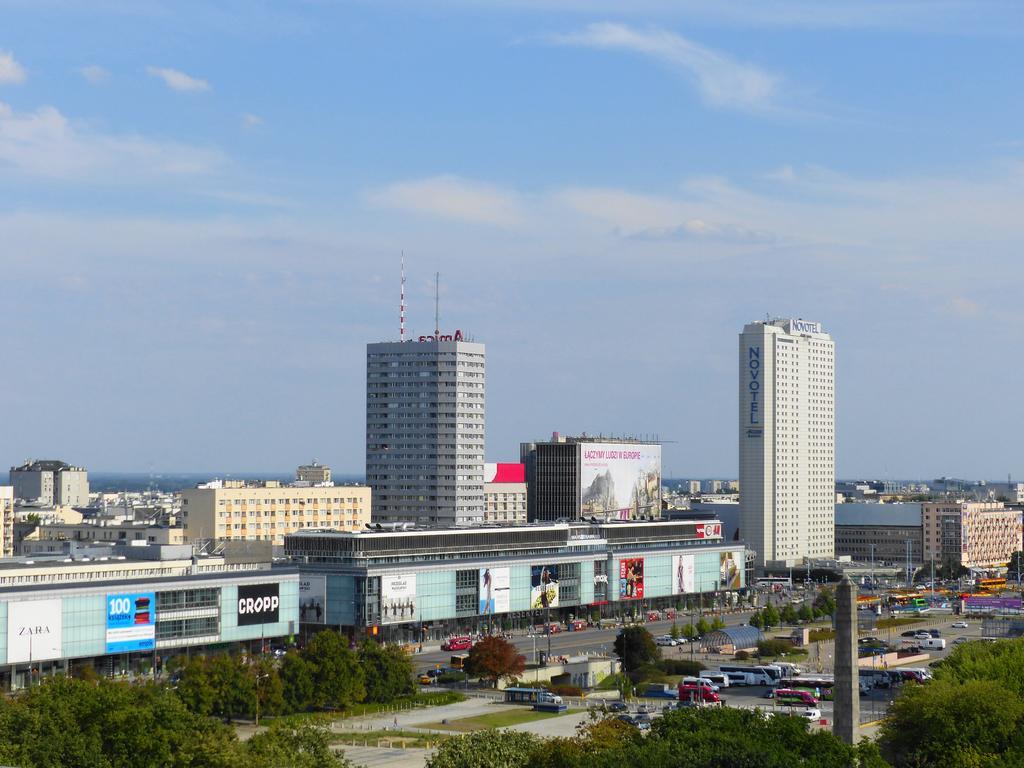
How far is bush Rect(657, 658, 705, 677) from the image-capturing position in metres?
121

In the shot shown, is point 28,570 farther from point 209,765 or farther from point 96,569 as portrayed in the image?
point 209,765

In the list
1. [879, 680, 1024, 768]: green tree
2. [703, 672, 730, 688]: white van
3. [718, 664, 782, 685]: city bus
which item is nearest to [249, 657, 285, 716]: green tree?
[703, 672, 730, 688]: white van

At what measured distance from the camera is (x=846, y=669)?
250 ft

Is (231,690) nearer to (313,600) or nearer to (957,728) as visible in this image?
(957,728)

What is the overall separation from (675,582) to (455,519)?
3095cm

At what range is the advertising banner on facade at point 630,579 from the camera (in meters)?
171

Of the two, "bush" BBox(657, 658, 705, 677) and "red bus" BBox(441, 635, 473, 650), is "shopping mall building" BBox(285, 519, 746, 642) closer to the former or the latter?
"red bus" BBox(441, 635, 473, 650)

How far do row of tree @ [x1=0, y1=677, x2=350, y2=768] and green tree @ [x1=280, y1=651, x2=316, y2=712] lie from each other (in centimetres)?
2500

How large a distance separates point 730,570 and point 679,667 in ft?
239

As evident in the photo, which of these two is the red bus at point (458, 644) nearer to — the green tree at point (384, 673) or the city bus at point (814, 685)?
the green tree at point (384, 673)

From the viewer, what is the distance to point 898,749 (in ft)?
250

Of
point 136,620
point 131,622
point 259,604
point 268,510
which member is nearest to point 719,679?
point 259,604

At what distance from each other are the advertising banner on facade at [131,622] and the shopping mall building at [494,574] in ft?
85.8

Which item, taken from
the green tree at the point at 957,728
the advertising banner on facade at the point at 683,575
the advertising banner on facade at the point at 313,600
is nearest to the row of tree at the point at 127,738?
the green tree at the point at 957,728
